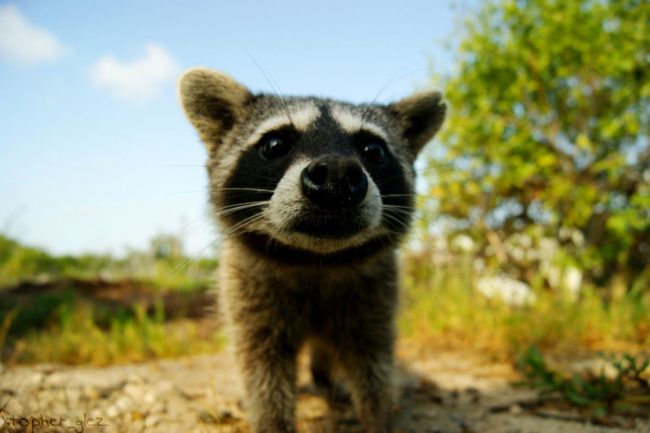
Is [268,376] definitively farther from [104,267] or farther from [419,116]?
[104,267]

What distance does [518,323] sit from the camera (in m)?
5.28

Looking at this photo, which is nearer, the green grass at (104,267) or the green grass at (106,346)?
the green grass at (106,346)

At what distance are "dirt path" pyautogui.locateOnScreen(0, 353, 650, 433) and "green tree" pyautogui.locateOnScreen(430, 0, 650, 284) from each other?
4.63 meters

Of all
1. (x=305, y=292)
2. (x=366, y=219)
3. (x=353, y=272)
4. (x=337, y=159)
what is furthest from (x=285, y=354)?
(x=337, y=159)

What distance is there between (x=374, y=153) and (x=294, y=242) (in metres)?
0.89

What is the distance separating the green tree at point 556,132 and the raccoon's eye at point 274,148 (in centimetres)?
588

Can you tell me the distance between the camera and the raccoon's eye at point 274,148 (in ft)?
9.33

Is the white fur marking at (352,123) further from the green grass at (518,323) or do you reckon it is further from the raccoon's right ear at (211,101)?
the green grass at (518,323)

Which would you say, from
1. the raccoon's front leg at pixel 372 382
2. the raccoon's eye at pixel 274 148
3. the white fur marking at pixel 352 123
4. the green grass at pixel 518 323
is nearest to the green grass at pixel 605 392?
the raccoon's front leg at pixel 372 382

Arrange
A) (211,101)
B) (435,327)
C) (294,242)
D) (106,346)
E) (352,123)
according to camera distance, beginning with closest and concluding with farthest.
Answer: (294,242)
(352,123)
(211,101)
(106,346)
(435,327)

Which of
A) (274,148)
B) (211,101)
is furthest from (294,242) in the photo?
(211,101)

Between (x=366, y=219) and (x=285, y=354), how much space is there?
1.18 metres

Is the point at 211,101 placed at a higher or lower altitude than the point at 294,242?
higher

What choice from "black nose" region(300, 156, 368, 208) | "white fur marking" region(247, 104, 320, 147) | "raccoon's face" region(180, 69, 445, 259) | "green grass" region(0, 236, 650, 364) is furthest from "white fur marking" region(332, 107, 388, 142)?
"green grass" region(0, 236, 650, 364)
